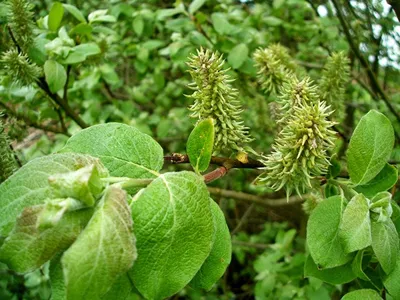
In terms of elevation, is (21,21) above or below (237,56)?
above

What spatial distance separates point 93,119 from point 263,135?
738 mm

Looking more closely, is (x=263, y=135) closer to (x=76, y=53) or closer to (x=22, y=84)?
(x=76, y=53)

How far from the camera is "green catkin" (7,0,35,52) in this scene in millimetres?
1213

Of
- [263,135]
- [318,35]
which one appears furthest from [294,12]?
[263,135]

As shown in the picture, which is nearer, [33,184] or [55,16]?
[33,184]

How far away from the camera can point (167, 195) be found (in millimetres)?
688

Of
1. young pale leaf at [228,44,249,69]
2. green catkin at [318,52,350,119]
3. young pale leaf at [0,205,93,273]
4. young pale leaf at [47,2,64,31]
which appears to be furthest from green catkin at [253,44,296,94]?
young pale leaf at [0,205,93,273]

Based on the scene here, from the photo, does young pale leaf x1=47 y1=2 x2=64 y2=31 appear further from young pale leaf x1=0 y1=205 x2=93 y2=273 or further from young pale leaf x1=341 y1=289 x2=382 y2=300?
young pale leaf x1=341 y1=289 x2=382 y2=300

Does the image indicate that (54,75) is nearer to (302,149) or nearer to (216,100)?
(216,100)

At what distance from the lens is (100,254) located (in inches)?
23.2

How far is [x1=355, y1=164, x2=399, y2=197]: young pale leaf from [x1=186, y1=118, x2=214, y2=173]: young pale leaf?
13.8 inches

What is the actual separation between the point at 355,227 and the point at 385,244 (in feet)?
0.26

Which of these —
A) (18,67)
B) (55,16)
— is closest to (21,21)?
(18,67)

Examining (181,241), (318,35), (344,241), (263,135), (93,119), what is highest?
(181,241)
